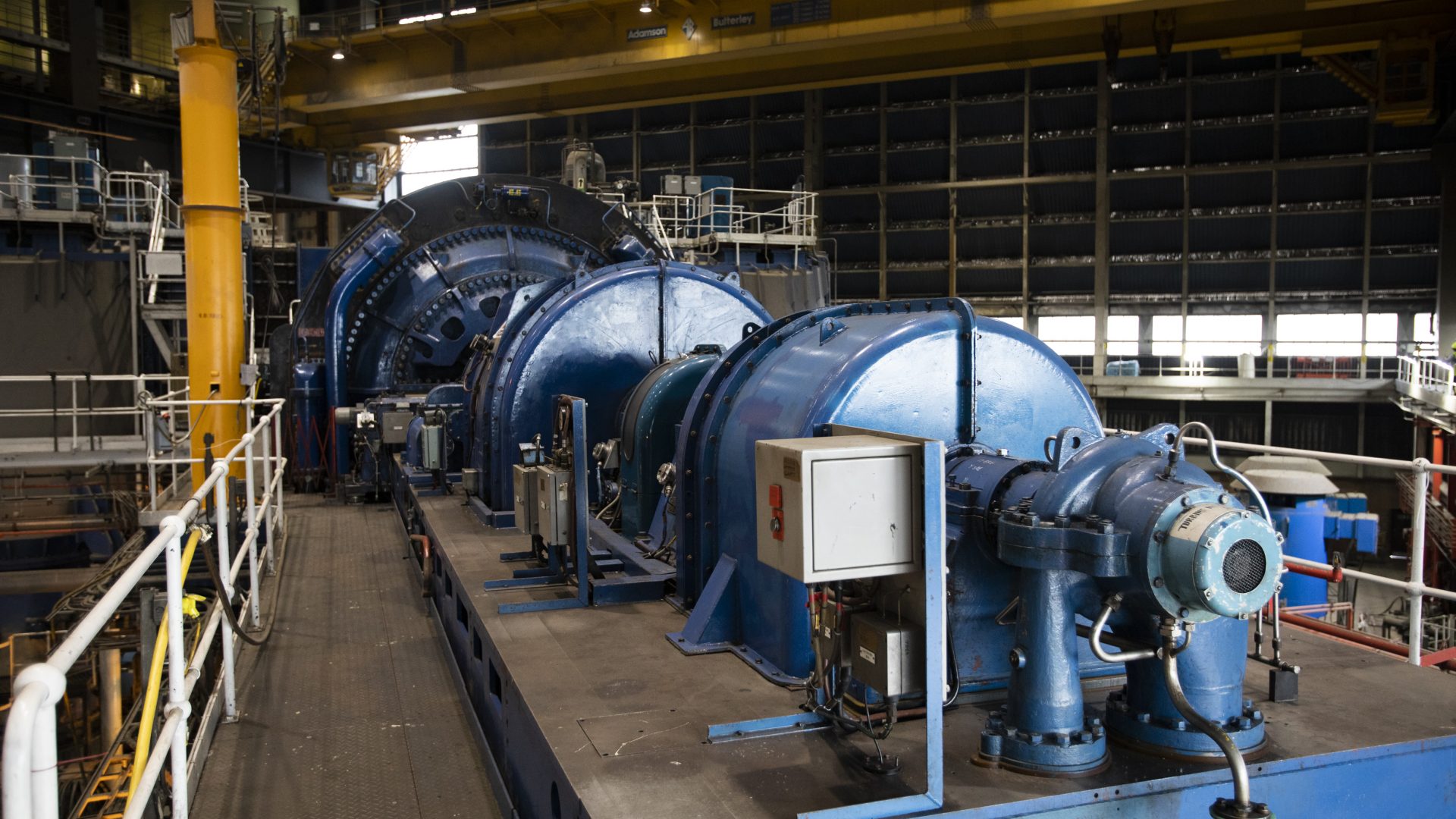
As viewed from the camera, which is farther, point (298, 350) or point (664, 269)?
point (298, 350)

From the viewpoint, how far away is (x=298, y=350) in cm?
1098

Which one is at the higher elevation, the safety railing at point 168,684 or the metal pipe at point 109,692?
the safety railing at point 168,684

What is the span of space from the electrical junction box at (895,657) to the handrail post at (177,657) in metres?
1.88

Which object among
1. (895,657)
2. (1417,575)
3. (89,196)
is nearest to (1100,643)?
(895,657)

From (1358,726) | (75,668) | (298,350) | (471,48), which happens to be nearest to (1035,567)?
(1358,726)

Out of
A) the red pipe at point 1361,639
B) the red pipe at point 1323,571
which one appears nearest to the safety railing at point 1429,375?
the red pipe at point 1361,639

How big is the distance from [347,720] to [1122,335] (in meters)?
22.6

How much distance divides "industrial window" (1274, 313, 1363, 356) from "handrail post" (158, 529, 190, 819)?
24.0 m

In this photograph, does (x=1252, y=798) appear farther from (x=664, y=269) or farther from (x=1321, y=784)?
(x=664, y=269)

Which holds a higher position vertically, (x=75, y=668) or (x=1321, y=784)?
(x=1321, y=784)

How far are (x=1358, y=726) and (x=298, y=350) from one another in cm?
1012

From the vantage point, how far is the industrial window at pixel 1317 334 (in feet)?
74.2

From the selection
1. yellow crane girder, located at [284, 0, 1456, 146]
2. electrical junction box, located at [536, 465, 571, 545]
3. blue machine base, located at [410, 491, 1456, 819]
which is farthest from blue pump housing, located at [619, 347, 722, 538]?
yellow crane girder, located at [284, 0, 1456, 146]

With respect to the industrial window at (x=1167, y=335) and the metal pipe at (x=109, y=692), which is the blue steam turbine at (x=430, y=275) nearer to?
the metal pipe at (x=109, y=692)
